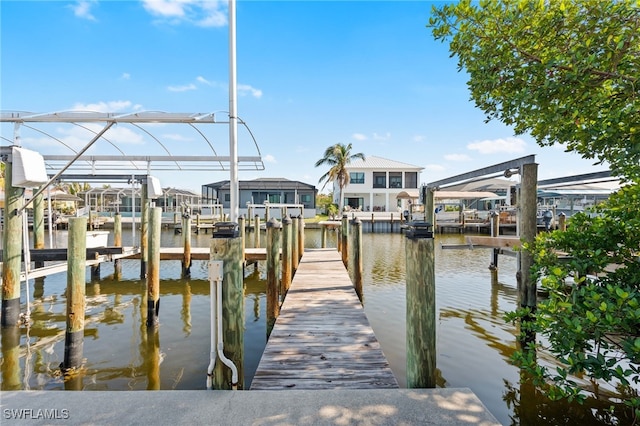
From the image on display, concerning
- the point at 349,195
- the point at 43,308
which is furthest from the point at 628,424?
the point at 349,195

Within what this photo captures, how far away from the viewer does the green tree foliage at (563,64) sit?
123 inches

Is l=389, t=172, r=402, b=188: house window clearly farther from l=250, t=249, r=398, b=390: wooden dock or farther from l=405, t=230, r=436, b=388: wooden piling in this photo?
l=405, t=230, r=436, b=388: wooden piling

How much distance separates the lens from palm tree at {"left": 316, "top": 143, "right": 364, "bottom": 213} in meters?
39.9

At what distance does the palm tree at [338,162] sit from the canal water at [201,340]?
92.1 ft

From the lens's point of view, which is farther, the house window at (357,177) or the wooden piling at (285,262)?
the house window at (357,177)

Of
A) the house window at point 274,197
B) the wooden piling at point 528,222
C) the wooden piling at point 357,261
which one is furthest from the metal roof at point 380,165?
the wooden piling at point 528,222

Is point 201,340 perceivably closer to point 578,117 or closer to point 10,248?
point 10,248

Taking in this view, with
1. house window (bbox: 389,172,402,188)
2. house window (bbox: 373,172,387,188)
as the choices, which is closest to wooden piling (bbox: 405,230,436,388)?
house window (bbox: 373,172,387,188)

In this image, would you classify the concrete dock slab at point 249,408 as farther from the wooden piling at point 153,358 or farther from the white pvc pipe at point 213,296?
the wooden piling at point 153,358

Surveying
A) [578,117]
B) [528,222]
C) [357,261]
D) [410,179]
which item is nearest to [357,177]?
[410,179]

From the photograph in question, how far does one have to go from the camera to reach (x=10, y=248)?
6.73m

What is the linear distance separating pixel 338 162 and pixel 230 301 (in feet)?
123

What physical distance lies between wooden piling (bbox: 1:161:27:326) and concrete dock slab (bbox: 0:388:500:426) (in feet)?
16.8

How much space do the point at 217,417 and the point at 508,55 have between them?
477 cm
